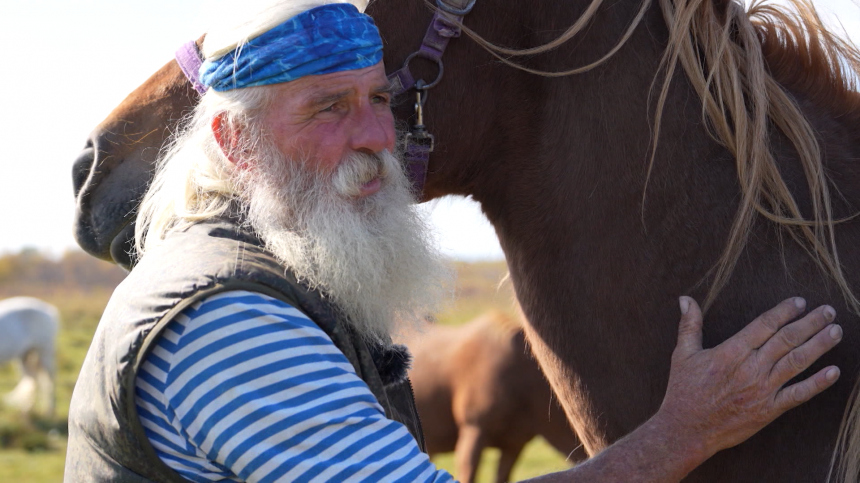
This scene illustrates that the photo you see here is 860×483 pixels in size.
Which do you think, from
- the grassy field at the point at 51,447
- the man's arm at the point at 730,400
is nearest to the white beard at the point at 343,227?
the man's arm at the point at 730,400

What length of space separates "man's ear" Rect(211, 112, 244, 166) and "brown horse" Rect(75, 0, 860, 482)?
0.20 m

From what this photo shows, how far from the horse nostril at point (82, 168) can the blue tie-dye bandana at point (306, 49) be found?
483 mm

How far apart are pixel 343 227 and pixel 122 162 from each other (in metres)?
0.61

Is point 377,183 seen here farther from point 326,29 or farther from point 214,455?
point 214,455

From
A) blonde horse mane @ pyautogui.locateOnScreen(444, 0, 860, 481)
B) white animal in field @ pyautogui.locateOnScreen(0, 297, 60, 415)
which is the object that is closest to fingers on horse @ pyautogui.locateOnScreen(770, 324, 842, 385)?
blonde horse mane @ pyautogui.locateOnScreen(444, 0, 860, 481)

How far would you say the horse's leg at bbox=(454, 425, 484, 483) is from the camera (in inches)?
259

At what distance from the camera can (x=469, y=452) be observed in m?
6.68

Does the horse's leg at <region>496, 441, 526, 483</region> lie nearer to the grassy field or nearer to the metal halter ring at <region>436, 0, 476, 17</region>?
the grassy field

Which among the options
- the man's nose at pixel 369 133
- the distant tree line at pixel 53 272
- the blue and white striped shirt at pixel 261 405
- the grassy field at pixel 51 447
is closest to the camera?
the blue and white striped shirt at pixel 261 405

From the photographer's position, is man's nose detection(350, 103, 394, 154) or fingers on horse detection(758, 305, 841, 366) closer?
fingers on horse detection(758, 305, 841, 366)

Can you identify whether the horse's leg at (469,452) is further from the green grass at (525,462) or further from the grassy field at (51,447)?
the green grass at (525,462)

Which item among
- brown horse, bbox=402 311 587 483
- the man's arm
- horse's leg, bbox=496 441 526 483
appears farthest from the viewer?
horse's leg, bbox=496 441 526 483

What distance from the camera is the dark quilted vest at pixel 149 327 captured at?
135cm

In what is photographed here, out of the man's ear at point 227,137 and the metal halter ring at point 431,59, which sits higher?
the metal halter ring at point 431,59
